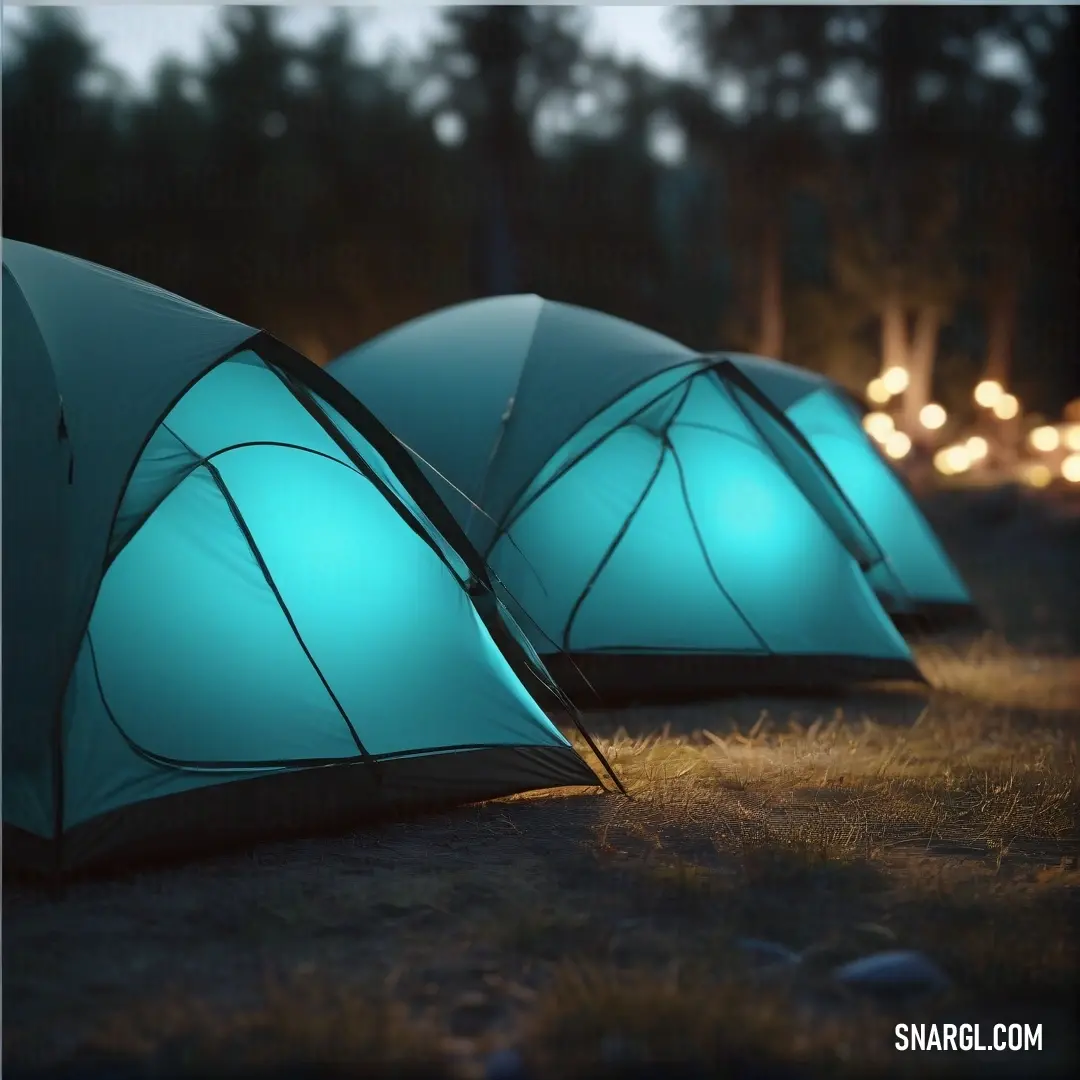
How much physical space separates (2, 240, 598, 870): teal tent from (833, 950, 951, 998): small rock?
177 centimetres

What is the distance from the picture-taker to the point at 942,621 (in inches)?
411

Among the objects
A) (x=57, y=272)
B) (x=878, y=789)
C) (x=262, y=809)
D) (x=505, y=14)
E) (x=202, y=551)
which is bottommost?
(x=878, y=789)

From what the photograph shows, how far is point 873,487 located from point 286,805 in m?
7.04

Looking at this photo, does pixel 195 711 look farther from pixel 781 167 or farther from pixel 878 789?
pixel 781 167

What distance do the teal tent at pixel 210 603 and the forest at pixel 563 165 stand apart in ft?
45.3

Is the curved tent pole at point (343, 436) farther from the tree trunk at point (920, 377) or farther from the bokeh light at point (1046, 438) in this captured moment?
the tree trunk at point (920, 377)

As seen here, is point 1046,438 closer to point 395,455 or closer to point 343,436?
point 395,455

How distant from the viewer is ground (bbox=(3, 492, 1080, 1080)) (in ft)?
9.27

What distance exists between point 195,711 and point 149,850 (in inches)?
17.7

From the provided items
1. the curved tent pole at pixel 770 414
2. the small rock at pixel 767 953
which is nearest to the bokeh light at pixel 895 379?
the curved tent pole at pixel 770 414

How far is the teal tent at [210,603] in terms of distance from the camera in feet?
13.0

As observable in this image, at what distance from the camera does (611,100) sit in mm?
23078

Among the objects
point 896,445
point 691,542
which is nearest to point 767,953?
point 691,542

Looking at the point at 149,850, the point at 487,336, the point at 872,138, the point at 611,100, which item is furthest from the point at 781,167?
the point at 149,850
